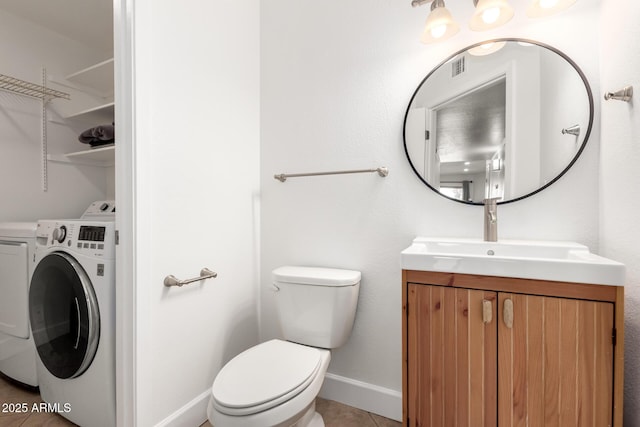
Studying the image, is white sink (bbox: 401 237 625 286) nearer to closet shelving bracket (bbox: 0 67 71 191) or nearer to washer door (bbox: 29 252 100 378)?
washer door (bbox: 29 252 100 378)

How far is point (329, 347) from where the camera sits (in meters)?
1.37

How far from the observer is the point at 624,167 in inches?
36.4

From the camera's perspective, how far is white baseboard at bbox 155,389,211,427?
1.24m

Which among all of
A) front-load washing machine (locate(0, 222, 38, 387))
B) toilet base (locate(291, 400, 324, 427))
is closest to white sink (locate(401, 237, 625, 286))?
toilet base (locate(291, 400, 324, 427))

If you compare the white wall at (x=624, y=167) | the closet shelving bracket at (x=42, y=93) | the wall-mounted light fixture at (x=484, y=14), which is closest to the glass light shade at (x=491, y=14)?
the wall-mounted light fixture at (x=484, y=14)

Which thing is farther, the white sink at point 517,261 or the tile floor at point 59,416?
the tile floor at point 59,416

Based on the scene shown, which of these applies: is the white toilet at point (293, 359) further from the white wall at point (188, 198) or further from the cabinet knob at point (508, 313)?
the cabinet knob at point (508, 313)

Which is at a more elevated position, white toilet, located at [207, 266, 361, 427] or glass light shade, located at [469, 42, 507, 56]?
glass light shade, located at [469, 42, 507, 56]

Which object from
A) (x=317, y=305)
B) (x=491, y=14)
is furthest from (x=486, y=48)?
(x=317, y=305)

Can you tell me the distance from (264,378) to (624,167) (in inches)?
57.0

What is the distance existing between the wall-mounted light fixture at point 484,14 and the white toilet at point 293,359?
3.90 ft

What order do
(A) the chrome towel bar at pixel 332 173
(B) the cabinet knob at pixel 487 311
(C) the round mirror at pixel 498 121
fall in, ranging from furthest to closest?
(A) the chrome towel bar at pixel 332 173, (C) the round mirror at pixel 498 121, (B) the cabinet knob at pixel 487 311

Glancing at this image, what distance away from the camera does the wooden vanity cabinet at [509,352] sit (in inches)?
31.4

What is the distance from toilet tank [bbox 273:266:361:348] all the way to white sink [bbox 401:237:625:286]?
0.42 meters
